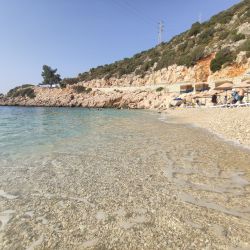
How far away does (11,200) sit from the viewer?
14.3 ft

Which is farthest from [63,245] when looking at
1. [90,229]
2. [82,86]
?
[82,86]

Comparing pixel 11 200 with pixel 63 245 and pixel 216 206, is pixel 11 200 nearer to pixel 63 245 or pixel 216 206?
pixel 63 245

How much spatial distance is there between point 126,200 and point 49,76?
96030 millimetres

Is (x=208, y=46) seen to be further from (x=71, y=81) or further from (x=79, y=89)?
(x=71, y=81)

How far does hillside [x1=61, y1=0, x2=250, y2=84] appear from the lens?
1654 inches

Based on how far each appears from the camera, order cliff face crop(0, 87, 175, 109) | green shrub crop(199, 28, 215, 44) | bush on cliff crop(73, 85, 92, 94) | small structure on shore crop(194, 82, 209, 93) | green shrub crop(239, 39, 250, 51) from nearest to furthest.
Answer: green shrub crop(239, 39, 250, 51)
small structure on shore crop(194, 82, 209, 93)
cliff face crop(0, 87, 175, 109)
green shrub crop(199, 28, 215, 44)
bush on cliff crop(73, 85, 92, 94)

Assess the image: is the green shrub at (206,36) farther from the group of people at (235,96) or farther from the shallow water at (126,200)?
the shallow water at (126,200)

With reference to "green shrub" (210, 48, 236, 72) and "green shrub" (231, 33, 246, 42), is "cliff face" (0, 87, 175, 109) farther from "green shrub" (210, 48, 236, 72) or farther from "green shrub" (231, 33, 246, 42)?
"green shrub" (231, 33, 246, 42)

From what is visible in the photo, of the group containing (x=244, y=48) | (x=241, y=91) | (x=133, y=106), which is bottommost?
(x=133, y=106)

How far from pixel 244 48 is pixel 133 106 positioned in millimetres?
21183

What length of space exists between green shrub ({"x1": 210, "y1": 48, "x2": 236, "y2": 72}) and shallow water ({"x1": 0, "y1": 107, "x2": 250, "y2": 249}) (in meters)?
36.4

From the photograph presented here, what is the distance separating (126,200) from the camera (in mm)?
4328

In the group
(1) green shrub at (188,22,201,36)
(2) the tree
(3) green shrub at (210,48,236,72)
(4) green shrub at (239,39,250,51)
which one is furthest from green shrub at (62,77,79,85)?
(4) green shrub at (239,39,250,51)

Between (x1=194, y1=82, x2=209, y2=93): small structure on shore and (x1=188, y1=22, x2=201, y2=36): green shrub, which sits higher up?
(x1=188, y1=22, x2=201, y2=36): green shrub
